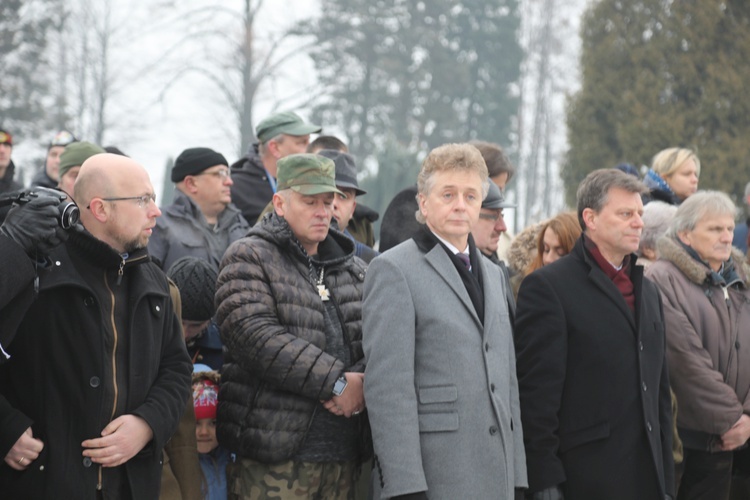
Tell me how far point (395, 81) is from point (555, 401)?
102ft

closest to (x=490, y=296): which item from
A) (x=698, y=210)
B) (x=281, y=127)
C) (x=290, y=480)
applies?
(x=290, y=480)

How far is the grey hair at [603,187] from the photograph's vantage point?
4910 millimetres

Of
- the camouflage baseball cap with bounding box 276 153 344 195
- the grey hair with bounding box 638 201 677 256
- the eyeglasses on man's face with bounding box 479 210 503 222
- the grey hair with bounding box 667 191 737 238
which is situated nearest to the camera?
the camouflage baseball cap with bounding box 276 153 344 195

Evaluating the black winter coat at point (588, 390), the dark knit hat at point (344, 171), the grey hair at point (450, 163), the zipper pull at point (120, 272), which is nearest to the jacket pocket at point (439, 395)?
the black winter coat at point (588, 390)

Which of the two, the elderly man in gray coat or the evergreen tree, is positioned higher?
the evergreen tree

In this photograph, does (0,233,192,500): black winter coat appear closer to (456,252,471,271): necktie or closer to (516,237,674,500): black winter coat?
(456,252,471,271): necktie

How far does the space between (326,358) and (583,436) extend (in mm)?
1319

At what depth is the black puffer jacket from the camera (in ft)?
14.1

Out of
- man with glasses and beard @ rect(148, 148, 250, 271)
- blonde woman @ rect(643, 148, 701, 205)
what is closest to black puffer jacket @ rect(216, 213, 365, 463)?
man with glasses and beard @ rect(148, 148, 250, 271)

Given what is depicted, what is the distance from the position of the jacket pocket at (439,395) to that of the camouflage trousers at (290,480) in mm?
703

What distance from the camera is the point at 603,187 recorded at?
16.2 feet

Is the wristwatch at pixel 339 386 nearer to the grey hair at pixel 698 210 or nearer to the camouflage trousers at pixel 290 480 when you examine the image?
the camouflage trousers at pixel 290 480

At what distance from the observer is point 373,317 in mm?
4184

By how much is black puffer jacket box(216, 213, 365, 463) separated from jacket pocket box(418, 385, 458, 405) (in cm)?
46
